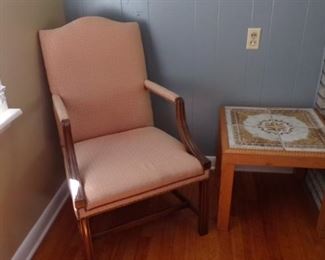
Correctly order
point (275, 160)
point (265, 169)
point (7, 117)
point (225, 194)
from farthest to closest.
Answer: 1. point (265, 169)
2. point (225, 194)
3. point (275, 160)
4. point (7, 117)

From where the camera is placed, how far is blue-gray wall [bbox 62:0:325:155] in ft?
5.46

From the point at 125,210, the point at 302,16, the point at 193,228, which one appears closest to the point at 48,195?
the point at 125,210

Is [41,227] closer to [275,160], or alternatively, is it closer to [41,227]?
[41,227]

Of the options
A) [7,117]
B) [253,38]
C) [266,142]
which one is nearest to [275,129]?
[266,142]

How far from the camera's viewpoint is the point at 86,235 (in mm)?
1275

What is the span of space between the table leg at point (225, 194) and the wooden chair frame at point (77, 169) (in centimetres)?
7

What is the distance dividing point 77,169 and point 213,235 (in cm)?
75

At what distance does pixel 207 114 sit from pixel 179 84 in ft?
0.82

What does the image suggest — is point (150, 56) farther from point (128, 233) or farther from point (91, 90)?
point (128, 233)

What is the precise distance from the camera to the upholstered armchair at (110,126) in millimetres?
1250

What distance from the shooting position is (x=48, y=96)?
1619 mm

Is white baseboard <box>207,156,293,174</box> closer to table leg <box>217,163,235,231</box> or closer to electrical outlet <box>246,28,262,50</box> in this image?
table leg <box>217,163,235,231</box>

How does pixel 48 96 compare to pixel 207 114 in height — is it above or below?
above

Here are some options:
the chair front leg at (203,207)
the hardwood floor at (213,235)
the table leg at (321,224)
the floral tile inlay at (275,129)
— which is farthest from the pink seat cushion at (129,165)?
the table leg at (321,224)
